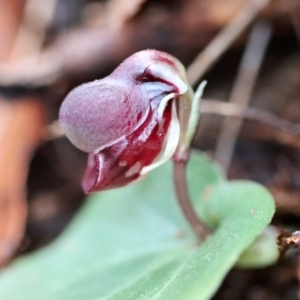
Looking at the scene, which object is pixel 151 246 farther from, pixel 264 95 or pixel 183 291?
pixel 264 95

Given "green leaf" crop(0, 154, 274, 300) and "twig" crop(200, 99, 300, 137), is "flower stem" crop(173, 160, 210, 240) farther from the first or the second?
"twig" crop(200, 99, 300, 137)

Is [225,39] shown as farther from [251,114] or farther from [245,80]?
[251,114]

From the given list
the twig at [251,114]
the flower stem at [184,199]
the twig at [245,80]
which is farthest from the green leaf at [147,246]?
the twig at [245,80]

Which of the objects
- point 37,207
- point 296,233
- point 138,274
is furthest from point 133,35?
point 296,233

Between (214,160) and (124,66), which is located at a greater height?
(124,66)

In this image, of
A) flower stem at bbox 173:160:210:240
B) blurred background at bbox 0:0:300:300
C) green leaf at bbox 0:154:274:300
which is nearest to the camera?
green leaf at bbox 0:154:274:300

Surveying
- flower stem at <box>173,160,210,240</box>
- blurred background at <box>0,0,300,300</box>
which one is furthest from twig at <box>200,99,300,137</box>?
flower stem at <box>173,160,210,240</box>

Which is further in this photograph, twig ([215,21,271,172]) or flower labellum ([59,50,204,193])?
twig ([215,21,271,172])
